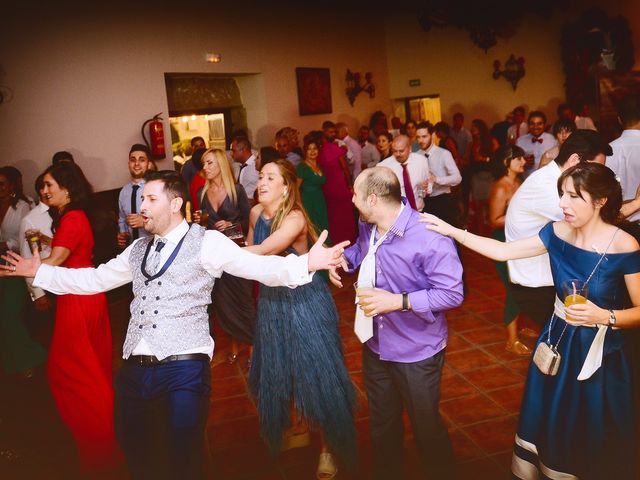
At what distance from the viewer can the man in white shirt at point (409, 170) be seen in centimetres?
549

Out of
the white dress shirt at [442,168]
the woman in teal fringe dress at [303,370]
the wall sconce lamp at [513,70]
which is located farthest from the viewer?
the wall sconce lamp at [513,70]

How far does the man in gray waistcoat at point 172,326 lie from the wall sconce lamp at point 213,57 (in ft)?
20.3

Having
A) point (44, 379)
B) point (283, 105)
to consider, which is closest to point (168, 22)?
point (283, 105)

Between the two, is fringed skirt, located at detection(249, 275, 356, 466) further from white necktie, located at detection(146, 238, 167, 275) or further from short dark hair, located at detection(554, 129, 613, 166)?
short dark hair, located at detection(554, 129, 613, 166)

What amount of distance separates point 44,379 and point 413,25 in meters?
9.99

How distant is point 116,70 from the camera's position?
6984 millimetres

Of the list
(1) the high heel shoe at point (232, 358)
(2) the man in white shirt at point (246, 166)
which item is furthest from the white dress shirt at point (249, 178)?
(1) the high heel shoe at point (232, 358)

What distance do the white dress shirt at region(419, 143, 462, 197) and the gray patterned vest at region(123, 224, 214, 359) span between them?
4.05 meters

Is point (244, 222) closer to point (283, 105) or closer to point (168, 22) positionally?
point (168, 22)

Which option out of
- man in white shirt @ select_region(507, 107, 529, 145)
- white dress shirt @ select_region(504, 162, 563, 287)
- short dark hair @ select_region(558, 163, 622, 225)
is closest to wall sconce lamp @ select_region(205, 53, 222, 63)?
man in white shirt @ select_region(507, 107, 529, 145)

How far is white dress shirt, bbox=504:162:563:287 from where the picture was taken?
308 cm

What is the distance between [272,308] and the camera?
281 cm

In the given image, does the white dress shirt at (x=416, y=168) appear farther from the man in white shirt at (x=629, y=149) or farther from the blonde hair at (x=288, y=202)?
the blonde hair at (x=288, y=202)

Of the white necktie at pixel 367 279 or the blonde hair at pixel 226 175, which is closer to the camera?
the white necktie at pixel 367 279
